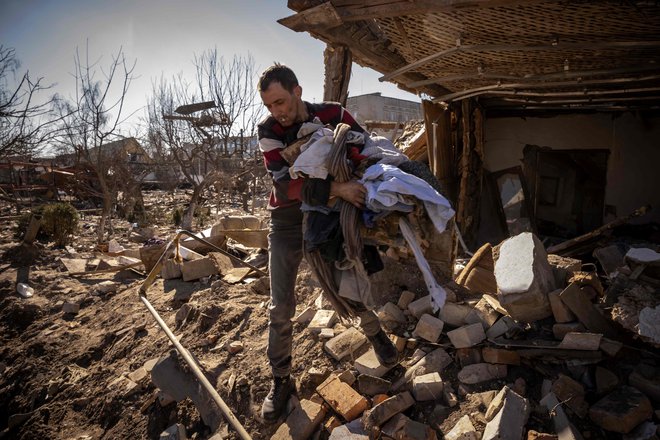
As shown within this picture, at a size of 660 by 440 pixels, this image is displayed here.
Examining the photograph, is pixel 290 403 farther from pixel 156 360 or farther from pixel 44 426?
pixel 44 426

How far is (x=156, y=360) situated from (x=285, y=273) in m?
2.06

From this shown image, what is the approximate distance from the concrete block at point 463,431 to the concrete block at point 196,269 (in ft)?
11.5

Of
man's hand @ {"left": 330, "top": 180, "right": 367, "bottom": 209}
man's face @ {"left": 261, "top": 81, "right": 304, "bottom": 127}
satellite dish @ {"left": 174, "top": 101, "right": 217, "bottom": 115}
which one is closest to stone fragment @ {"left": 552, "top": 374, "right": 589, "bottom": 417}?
man's hand @ {"left": 330, "top": 180, "right": 367, "bottom": 209}

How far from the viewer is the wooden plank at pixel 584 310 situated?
7.44 feet

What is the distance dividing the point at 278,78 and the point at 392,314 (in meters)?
1.91

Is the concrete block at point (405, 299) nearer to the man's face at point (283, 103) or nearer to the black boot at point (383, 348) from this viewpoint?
the black boot at point (383, 348)

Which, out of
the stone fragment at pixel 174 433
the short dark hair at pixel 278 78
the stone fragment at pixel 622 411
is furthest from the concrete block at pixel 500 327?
the stone fragment at pixel 174 433

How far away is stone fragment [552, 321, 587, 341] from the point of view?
224cm

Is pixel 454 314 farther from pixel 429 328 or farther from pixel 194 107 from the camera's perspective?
pixel 194 107

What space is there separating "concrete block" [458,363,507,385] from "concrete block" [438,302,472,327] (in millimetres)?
407

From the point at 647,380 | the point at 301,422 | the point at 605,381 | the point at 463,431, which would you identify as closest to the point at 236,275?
the point at 301,422

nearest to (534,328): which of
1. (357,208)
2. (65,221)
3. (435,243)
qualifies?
(435,243)

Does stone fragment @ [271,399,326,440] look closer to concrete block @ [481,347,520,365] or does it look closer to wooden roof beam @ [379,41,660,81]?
concrete block @ [481,347,520,365]

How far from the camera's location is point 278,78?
6.24 feet
